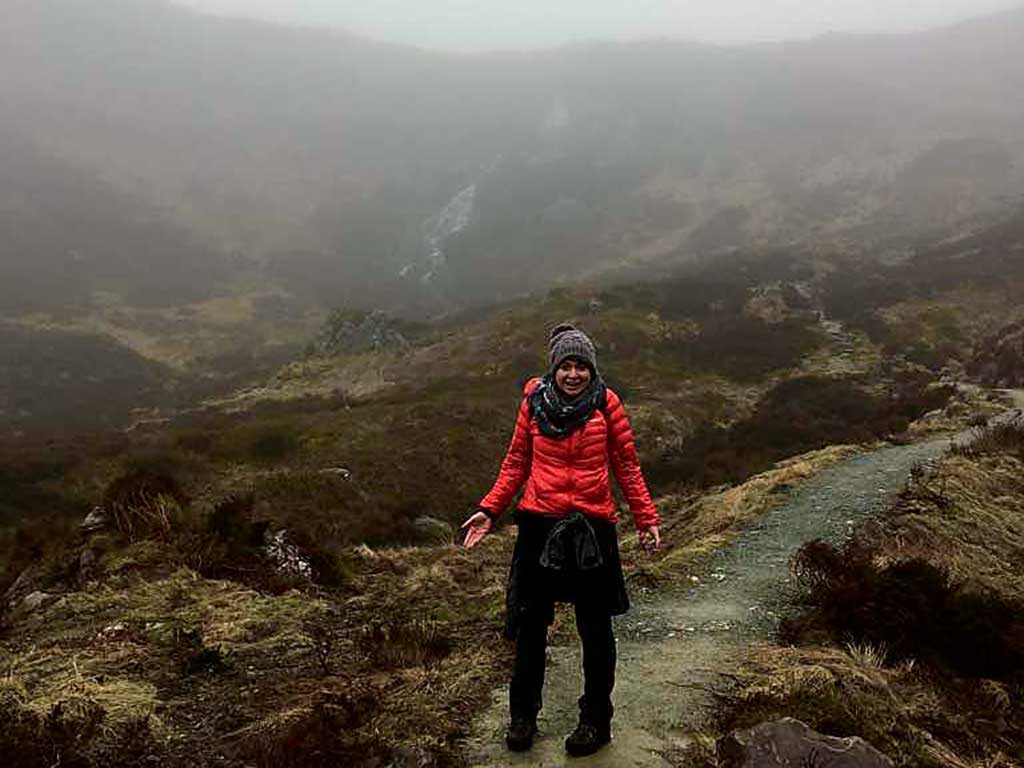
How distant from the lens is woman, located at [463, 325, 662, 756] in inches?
187

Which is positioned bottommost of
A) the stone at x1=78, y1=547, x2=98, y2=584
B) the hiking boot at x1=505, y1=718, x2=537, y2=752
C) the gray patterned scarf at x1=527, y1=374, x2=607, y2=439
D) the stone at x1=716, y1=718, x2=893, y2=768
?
the stone at x1=78, y1=547, x2=98, y2=584

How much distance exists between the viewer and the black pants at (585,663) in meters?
4.82

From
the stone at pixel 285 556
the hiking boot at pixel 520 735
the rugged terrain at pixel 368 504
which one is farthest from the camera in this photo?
the stone at pixel 285 556

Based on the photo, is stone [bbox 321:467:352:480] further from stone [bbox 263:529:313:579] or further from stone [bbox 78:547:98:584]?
stone [bbox 78:547:98:584]

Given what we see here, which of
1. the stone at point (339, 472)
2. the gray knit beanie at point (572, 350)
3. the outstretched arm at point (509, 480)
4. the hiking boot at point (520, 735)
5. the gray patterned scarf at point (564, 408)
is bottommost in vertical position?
the stone at point (339, 472)

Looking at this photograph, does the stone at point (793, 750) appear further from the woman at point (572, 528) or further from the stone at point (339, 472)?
the stone at point (339, 472)

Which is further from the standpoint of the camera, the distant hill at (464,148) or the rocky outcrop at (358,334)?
the distant hill at (464,148)

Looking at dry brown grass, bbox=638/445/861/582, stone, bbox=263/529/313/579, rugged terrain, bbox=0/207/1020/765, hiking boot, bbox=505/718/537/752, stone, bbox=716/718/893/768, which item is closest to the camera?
stone, bbox=716/718/893/768

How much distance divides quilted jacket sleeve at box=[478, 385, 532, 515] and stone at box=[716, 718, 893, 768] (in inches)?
76.8

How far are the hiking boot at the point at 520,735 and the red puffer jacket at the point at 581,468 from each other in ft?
4.49

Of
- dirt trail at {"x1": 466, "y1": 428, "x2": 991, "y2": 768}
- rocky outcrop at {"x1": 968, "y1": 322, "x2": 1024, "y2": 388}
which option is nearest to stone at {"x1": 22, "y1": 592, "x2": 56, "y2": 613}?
dirt trail at {"x1": 466, "y1": 428, "x2": 991, "y2": 768}

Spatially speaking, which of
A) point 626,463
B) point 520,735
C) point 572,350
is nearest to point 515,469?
point 626,463

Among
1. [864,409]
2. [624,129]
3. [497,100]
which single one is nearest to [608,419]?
[864,409]

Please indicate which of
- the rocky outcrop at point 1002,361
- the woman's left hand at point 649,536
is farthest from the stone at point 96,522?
the rocky outcrop at point 1002,361
